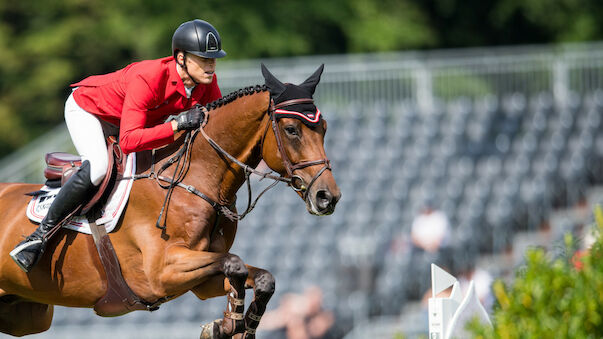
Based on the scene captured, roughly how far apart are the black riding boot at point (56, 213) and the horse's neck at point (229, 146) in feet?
2.17

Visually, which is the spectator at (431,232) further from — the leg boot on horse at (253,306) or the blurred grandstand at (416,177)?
the leg boot on horse at (253,306)

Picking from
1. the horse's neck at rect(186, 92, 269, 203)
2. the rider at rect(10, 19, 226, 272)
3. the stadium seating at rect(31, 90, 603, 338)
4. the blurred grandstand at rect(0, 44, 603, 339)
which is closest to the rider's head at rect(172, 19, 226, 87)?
the rider at rect(10, 19, 226, 272)

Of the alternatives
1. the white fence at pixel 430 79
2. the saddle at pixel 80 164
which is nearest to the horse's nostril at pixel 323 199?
the saddle at pixel 80 164

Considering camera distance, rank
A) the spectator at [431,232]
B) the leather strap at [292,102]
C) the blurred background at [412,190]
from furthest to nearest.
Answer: the spectator at [431,232] → the blurred background at [412,190] → the leather strap at [292,102]

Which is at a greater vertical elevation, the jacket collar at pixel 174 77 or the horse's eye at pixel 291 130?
the jacket collar at pixel 174 77

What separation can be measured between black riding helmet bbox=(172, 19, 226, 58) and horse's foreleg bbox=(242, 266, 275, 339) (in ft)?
4.46

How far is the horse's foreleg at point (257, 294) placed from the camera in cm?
481

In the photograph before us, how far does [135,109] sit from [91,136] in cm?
47

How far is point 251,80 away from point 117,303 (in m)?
8.44

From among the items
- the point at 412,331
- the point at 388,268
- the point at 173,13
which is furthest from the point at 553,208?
the point at 173,13

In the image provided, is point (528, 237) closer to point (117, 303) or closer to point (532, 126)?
point (532, 126)

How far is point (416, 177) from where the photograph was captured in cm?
1275

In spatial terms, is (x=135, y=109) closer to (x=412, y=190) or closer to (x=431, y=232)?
(x=431, y=232)

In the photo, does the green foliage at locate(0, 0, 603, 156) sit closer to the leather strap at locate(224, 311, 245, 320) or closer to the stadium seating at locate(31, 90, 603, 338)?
the stadium seating at locate(31, 90, 603, 338)
